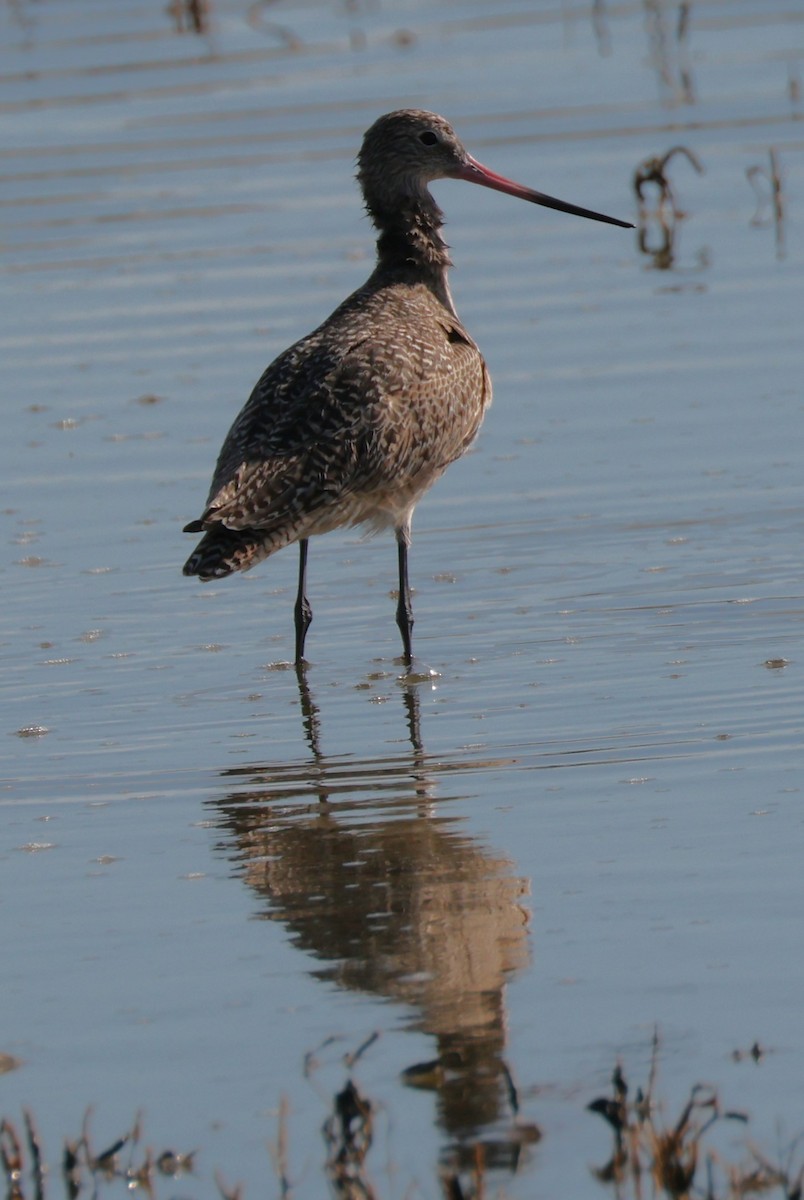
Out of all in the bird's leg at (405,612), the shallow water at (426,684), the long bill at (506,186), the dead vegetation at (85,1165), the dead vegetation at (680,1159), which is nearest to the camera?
the dead vegetation at (680,1159)

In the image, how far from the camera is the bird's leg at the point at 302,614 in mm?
6805

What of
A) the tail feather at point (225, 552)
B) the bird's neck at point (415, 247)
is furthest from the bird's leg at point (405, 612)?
the bird's neck at point (415, 247)

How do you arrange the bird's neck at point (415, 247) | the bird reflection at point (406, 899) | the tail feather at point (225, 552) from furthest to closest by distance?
the bird's neck at point (415, 247), the tail feather at point (225, 552), the bird reflection at point (406, 899)

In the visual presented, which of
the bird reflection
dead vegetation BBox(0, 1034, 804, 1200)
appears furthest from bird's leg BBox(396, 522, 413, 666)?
dead vegetation BBox(0, 1034, 804, 1200)

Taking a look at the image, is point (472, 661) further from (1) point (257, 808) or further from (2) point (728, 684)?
(1) point (257, 808)

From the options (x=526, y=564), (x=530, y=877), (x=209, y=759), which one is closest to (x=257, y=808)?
(x=209, y=759)

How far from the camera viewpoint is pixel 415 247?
7.67 metres

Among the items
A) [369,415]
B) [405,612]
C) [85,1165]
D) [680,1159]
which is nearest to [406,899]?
[85,1165]

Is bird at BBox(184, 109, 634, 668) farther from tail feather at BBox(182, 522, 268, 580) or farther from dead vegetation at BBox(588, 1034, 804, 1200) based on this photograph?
dead vegetation at BBox(588, 1034, 804, 1200)

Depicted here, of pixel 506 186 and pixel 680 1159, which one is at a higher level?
pixel 506 186

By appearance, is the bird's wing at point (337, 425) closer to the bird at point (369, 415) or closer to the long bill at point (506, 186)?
the bird at point (369, 415)

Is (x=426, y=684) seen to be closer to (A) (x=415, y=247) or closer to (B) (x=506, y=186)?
(A) (x=415, y=247)

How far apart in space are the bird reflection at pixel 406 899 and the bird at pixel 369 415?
0.74 meters

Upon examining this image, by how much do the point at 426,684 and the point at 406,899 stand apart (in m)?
1.81
